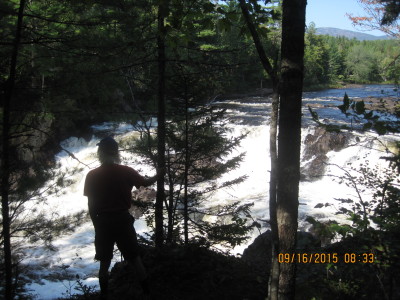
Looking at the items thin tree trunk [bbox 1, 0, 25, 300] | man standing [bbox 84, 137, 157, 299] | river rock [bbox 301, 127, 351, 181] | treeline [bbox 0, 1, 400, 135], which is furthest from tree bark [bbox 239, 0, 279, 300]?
river rock [bbox 301, 127, 351, 181]

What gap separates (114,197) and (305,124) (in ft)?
53.1

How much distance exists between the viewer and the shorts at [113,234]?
11.5 ft

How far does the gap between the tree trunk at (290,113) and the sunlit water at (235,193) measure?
231 cm

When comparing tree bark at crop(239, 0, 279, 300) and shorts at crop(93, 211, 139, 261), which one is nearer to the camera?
tree bark at crop(239, 0, 279, 300)

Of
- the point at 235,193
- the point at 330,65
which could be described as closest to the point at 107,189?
the point at 235,193

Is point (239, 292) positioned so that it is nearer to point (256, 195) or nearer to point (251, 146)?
point (256, 195)

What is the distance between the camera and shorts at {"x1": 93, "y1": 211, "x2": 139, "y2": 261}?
350 centimetres

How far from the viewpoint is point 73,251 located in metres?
10.8

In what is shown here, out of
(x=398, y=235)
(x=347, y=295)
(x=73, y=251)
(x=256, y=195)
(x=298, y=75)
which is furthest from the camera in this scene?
(x=256, y=195)

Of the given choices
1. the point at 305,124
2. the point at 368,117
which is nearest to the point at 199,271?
the point at 368,117

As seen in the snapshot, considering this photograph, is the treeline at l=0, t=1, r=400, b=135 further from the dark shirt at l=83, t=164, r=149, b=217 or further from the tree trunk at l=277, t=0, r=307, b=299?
the dark shirt at l=83, t=164, r=149, b=217

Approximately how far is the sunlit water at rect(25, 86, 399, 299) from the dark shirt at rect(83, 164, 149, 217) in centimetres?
160

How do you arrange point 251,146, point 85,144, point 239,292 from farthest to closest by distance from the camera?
point 85,144
point 251,146
point 239,292
